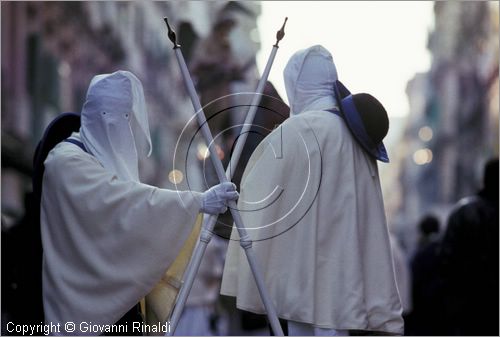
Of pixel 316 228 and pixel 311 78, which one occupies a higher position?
pixel 311 78

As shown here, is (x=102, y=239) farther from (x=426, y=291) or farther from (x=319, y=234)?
(x=426, y=291)

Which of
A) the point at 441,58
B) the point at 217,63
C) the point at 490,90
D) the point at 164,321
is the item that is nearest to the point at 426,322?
the point at 217,63

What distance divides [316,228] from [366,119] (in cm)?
60

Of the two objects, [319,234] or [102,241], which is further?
[319,234]

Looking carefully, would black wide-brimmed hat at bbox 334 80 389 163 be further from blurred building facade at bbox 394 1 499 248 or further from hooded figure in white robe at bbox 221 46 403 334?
blurred building facade at bbox 394 1 499 248

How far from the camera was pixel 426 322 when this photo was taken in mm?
12734

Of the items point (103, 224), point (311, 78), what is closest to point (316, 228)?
point (311, 78)

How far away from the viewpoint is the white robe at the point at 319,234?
21.0 ft

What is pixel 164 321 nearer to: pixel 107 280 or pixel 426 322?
pixel 107 280

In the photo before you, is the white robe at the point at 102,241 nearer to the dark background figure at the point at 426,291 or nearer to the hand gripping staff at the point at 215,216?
the hand gripping staff at the point at 215,216

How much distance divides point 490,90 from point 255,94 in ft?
167

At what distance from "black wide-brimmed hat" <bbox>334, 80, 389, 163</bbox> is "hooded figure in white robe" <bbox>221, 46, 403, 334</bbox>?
0.06 m

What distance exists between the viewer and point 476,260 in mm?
9414

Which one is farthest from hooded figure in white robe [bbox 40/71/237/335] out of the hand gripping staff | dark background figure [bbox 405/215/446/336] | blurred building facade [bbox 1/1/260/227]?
dark background figure [bbox 405/215/446/336]
